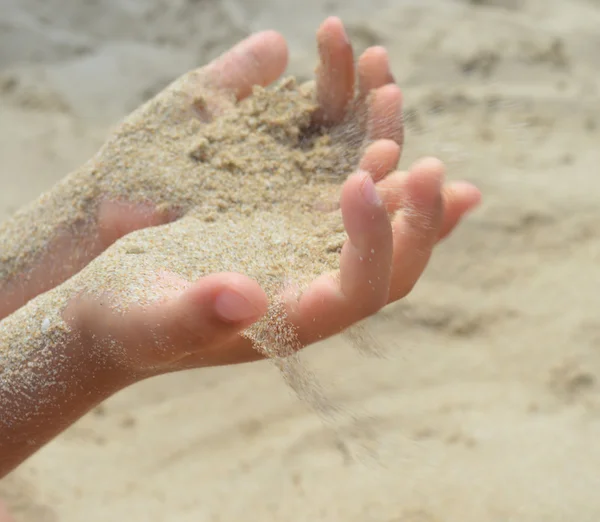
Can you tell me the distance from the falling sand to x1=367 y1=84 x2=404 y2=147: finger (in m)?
0.04

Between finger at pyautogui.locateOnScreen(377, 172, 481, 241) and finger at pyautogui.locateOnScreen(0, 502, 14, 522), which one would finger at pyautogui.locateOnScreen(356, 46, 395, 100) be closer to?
finger at pyautogui.locateOnScreen(377, 172, 481, 241)

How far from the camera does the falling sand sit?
980 mm

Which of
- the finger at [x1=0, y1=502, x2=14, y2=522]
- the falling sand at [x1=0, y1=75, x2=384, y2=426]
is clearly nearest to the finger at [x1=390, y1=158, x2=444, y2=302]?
the falling sand at [x1=0, y1=75, x2=384, y2=426]

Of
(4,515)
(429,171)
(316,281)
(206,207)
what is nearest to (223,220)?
(206,207)

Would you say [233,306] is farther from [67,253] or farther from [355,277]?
[67,253]

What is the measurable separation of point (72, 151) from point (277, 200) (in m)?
1.38

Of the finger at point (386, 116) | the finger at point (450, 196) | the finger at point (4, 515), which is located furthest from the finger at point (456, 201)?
the finger at point (4, 515)

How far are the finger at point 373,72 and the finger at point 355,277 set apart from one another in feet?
1.77

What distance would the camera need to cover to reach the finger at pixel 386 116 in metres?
1.31

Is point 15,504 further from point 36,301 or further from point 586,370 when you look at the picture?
point 586,370

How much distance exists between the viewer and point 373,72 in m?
1.38

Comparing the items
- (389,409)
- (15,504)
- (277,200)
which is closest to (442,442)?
(389,409)

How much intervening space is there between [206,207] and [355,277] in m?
0.43

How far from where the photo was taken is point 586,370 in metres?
1.66
